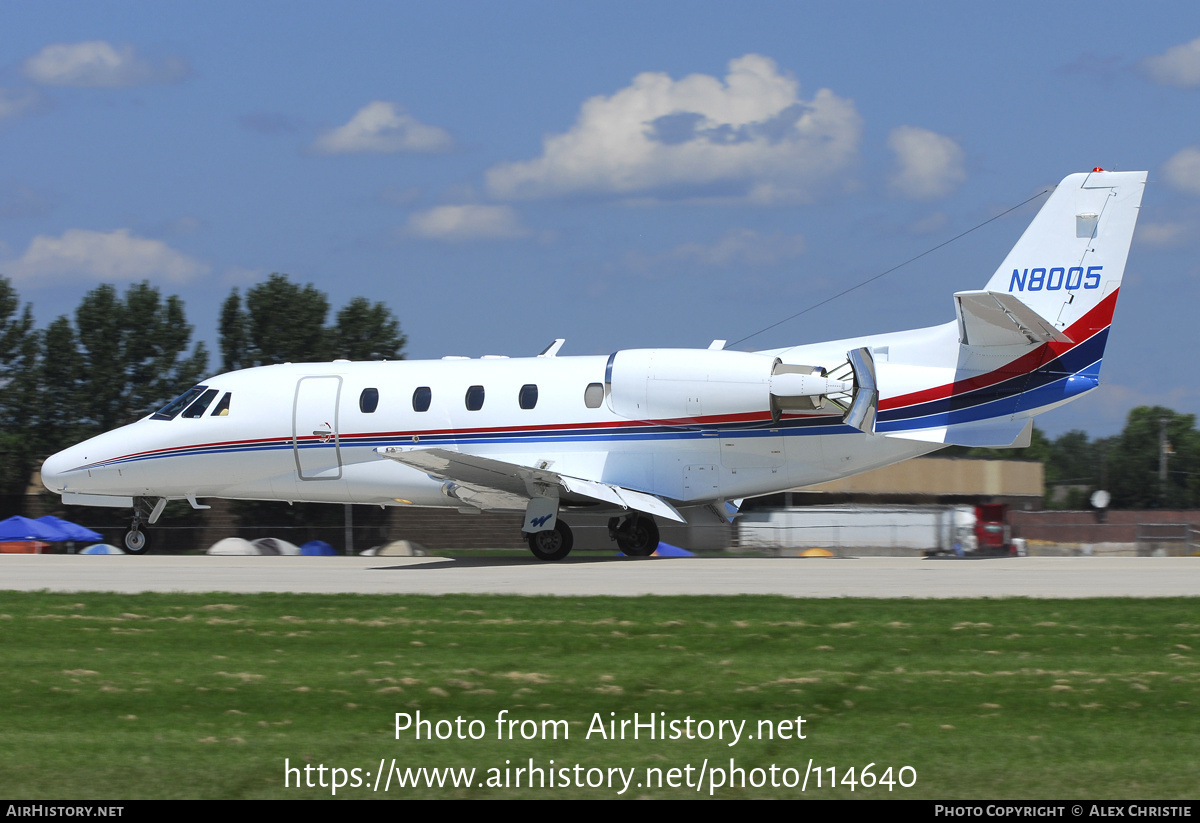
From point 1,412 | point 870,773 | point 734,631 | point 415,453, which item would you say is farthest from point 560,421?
point 1,412

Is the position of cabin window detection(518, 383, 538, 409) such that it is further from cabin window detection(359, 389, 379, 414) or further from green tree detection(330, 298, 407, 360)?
green tree detection(330, 298, 407, 360)

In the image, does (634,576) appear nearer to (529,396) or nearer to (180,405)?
(529,396)

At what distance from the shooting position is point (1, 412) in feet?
137

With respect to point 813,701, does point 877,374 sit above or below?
above

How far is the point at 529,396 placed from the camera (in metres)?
22.0

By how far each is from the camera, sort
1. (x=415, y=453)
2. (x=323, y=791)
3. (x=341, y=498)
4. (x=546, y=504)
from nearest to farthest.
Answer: (x=323, y=791) → (x=415, y=453) → (x=546, y=504) → (x=341, y=498)

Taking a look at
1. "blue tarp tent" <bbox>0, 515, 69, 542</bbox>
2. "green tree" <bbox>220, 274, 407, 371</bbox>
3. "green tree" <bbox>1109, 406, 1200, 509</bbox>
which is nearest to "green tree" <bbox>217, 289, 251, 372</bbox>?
"green tree" <bbox>220, 274, 407, 371</bbox>

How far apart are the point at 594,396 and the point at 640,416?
2.89 feet

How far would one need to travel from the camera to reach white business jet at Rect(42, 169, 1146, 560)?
1972cm

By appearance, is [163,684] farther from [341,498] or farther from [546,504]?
[341,498]

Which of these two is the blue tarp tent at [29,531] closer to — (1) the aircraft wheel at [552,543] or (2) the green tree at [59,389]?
(2) the green tree at [59,389]

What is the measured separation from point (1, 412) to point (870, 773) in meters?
40.6

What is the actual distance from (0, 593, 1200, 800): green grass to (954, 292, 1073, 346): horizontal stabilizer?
5763mm

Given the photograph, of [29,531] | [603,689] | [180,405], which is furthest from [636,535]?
[29,531]
